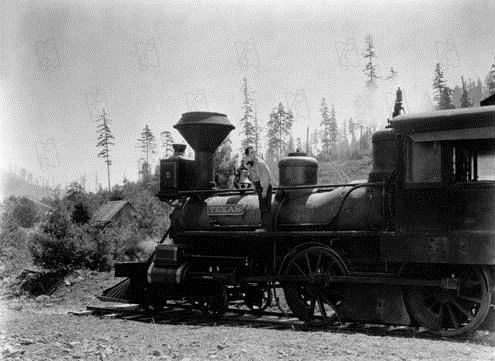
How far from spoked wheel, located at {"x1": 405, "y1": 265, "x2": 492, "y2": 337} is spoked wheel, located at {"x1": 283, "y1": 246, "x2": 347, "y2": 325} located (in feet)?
3.94

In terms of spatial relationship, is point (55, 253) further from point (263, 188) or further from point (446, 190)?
point (446, 190)

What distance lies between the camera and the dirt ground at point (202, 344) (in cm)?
601

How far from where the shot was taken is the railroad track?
8.05 metres

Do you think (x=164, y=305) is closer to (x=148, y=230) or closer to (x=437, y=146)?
(x=437, y=146)

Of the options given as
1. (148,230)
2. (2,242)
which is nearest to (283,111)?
(148,230)

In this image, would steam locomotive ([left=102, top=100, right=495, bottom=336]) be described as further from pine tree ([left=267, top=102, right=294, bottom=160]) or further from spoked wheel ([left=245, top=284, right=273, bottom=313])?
pine tree ([left=267, top=102, right=294, bottom=160])

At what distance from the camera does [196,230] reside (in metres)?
10.9

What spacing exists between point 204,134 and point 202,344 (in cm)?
523

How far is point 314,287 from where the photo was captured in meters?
9.10

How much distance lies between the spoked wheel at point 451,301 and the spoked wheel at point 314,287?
1200 mm

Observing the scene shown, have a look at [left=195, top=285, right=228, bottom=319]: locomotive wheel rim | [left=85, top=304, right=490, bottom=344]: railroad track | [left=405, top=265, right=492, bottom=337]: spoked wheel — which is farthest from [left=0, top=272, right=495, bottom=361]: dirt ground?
[left=195, top=285, right=228, bottom=319]: locomotive wheel rim

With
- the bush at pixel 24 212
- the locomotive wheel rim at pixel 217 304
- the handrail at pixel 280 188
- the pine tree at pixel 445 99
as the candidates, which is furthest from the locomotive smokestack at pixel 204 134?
the pine tree at pixel 445 99

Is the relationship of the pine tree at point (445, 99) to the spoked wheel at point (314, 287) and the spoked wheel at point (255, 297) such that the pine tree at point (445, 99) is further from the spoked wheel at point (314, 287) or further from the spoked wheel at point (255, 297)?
the spoked wheel at point (314, 287)

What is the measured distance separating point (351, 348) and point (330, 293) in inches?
115
